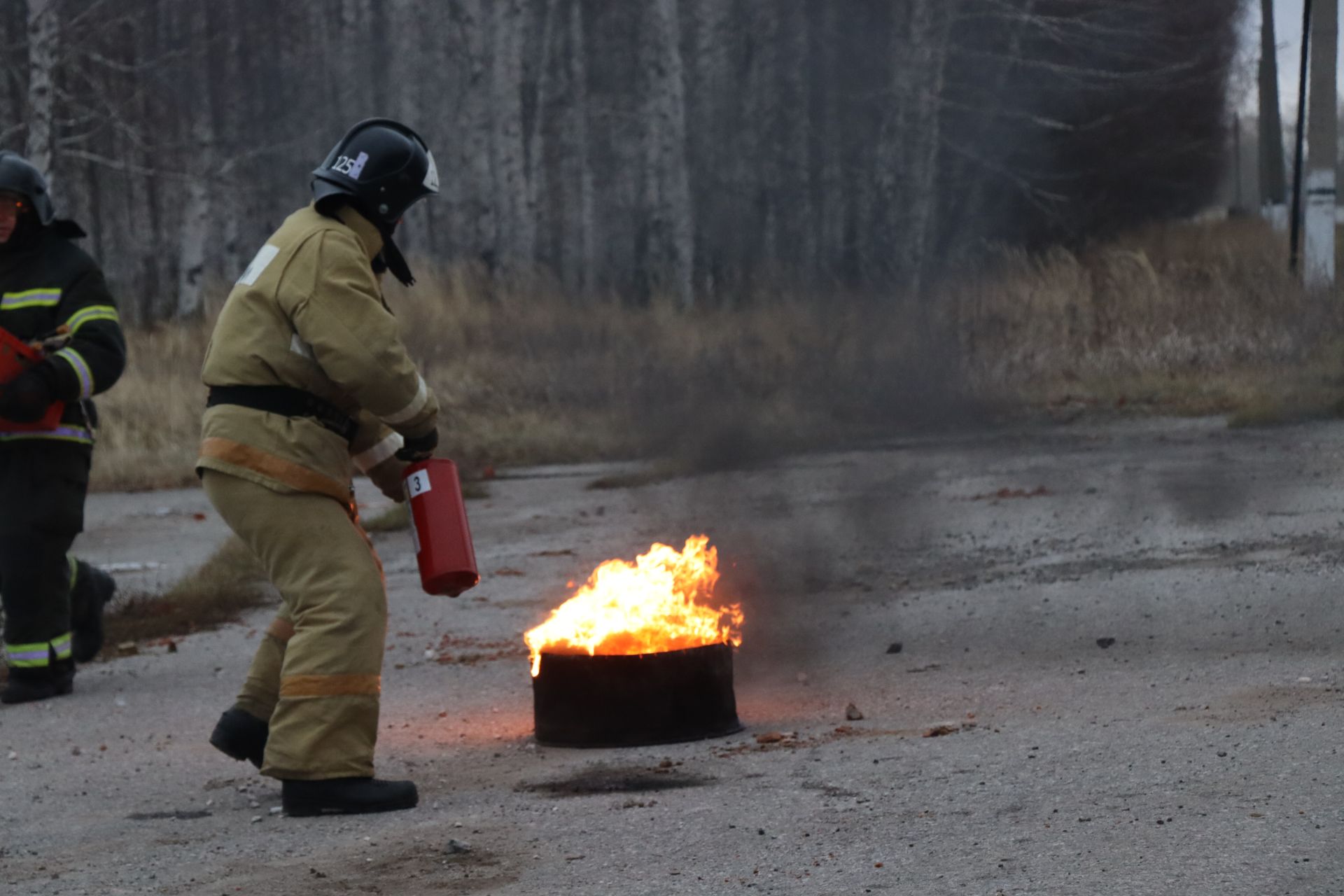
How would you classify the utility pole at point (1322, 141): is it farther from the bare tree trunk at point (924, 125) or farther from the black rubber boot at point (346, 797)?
the black rubber boot at point (346, 797)

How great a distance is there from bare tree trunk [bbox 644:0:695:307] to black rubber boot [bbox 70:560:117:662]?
1481cm

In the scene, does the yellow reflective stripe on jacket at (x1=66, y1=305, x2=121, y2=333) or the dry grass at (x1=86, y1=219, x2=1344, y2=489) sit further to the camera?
the dry grass at (x1=86, y1=219, x2=1344, y2=489)

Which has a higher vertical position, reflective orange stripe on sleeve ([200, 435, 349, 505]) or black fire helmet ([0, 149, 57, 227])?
black fire helmet ([0, 149, 57, 227])

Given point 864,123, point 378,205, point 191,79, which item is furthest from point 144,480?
point 864,123

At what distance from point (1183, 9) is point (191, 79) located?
14.8 metres

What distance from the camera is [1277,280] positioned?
1620 centimetres

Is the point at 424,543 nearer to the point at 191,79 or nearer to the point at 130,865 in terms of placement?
the point at 130,865

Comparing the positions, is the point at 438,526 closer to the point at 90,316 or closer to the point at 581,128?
the point at 90,316

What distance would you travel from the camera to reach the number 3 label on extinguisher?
491 centimetres

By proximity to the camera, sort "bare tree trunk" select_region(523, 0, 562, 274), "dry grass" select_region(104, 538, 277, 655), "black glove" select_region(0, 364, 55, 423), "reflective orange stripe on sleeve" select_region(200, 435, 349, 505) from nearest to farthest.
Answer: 1. "reflective orange stripe on sleeve" select_region(200, 435, 349, 505)
2. "black glove" select_region(0, 364, 55, 423)
3. "dry grass" select_region(104, 538, 277, 655)
4. "bare tree trunk" select_region(523, 0, 562, 274)

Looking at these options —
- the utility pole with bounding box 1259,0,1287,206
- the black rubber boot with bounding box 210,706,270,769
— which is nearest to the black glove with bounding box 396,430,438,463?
the black rubber boot with bounding box 210,706,270,769

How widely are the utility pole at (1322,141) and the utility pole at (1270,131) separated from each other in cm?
1719

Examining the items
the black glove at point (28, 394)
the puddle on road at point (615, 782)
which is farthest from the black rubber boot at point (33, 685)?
the puddle on road at point (615, 782)

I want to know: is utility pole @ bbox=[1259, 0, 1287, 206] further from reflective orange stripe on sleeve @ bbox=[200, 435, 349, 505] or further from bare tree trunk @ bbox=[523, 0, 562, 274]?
reflective orange stripe on sleeve @ bbox=[200, 435, 349, 505]
